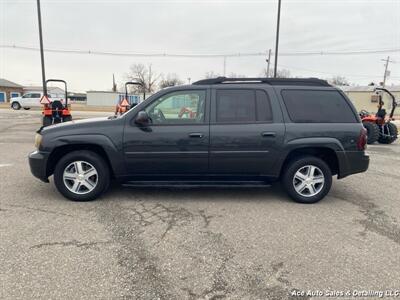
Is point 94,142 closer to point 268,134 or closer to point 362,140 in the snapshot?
point 268,134

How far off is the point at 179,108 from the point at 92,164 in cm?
153

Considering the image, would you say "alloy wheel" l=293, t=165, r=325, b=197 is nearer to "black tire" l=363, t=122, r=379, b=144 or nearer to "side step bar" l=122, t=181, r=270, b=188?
"side step bar" l=122, t=181, r=270, b=188

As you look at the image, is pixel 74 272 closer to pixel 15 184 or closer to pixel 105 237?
pixel 105 237

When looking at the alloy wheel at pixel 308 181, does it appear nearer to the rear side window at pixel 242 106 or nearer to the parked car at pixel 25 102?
the rear side window at pixel 242 106

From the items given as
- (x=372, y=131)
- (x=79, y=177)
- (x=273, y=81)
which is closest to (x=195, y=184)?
(x=79, y=177)

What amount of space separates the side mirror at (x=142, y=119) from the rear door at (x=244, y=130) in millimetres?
938

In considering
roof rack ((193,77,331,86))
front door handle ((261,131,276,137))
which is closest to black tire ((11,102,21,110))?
roof rack ((193,77,331,86))

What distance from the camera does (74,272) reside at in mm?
2785

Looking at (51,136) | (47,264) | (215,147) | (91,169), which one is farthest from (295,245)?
(51,136)

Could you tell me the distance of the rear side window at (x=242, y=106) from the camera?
457 centimetres

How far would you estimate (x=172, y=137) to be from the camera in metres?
4.46

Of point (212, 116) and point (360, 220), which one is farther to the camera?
point (212, 116)

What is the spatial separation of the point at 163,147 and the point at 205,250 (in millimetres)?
1761

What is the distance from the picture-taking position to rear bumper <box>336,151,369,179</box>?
4664 mm
